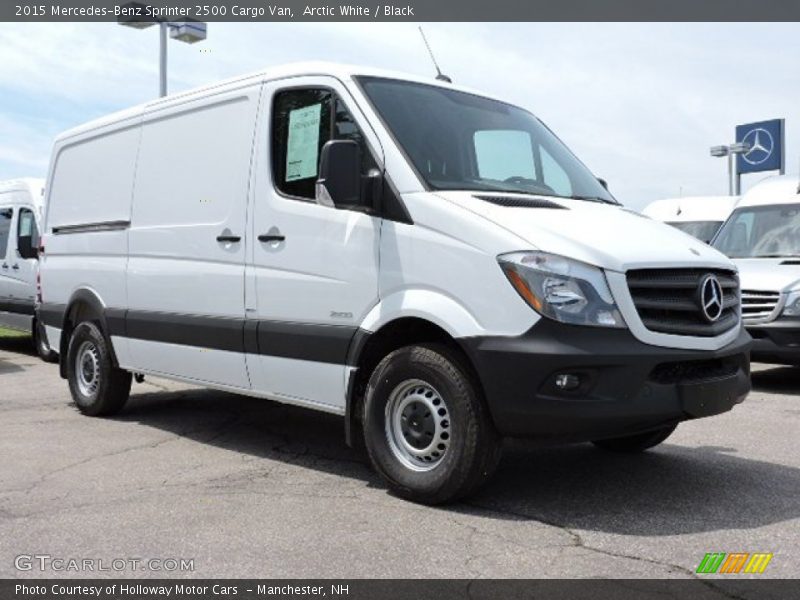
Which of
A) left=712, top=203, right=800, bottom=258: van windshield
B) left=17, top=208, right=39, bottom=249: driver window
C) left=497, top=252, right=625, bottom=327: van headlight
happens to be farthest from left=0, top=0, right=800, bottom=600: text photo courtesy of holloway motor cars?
left=17, top=208, right=39, bottom=249: driver window

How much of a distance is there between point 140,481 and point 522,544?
230 cm

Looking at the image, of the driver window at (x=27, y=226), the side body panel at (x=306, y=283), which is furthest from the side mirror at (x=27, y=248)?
the side body panel at (x=306, y=283)

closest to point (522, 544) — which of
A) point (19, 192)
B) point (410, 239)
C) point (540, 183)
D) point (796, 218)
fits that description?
point (410, 239)

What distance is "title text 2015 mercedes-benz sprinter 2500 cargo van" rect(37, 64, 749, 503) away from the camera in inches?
162

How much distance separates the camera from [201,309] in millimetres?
5781

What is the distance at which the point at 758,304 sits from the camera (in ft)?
28.1

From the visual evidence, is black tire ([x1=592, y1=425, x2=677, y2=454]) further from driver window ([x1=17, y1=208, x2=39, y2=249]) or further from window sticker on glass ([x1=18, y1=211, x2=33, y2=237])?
window sticker on glass ([x1=18, y1=211, x2=33, y2=237])

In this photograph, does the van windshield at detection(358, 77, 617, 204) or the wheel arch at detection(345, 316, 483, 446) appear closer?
the wheel arch at detection(345, 316, 483, 446)

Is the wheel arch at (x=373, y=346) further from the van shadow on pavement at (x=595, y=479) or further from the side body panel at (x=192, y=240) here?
the side body panel at (x=192, y=240)

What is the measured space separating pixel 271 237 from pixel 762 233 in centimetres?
660

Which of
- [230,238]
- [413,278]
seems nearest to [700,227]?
[230,238]

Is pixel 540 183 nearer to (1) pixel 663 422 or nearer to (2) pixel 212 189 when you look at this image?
(1) pixel 663 422

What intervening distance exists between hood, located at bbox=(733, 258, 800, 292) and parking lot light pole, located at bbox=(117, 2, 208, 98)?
970cm

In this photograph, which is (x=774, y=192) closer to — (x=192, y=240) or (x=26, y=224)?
(x=192, y=240)
